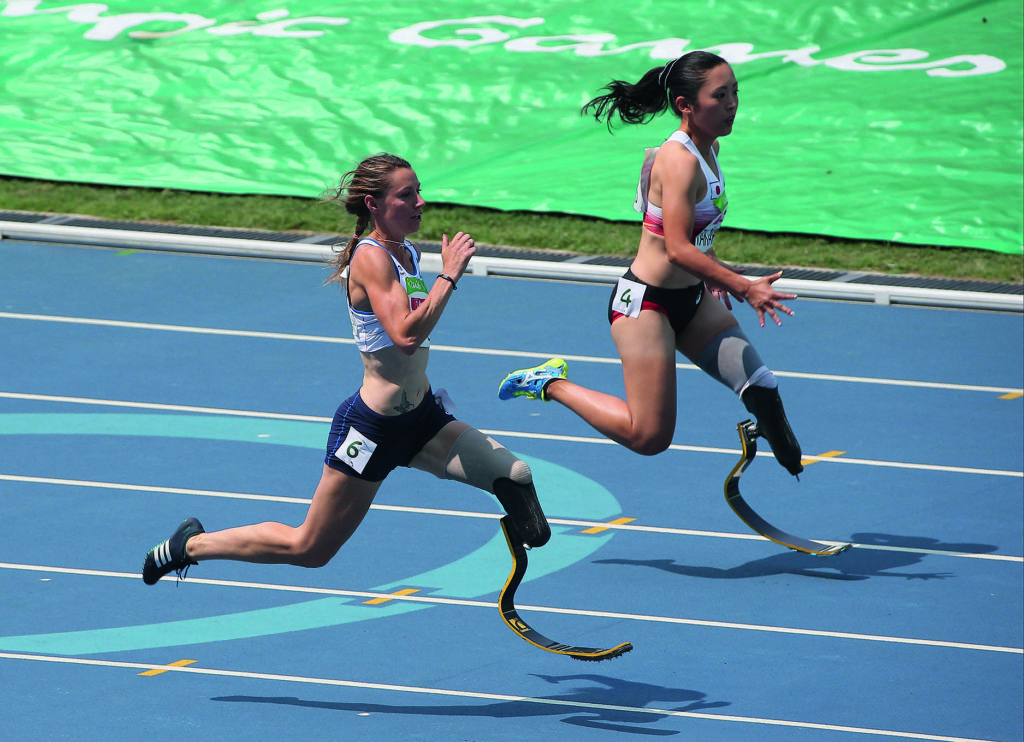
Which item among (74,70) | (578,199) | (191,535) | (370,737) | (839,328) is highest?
(74,70)

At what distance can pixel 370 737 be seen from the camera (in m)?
6.22

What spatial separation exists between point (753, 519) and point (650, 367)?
1082mm

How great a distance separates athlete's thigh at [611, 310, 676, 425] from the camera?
749cm

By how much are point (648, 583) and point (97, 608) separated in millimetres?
2410

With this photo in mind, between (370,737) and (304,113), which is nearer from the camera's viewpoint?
(370,737)

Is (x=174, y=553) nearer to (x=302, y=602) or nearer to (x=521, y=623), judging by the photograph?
(x=302, y=602)

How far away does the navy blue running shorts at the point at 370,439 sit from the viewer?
618 cm

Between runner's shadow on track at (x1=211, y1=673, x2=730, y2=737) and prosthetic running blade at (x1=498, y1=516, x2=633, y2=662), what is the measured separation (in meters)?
0.27

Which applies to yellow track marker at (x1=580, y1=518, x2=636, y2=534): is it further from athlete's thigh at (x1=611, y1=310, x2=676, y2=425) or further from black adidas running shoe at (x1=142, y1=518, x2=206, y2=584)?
black adidas running shoe at (x1=142, y1=518, x2=206, y2=584)

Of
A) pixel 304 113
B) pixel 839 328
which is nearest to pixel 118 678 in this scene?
pixel 839 328

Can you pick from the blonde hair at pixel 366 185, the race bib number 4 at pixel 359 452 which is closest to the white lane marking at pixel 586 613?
the race bib number 4 at pixel 359 452

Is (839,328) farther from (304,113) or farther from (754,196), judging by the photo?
(304,113)

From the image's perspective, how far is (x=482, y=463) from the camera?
624cm

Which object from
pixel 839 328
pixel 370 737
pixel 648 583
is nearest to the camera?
Answer: pixel 370 737
